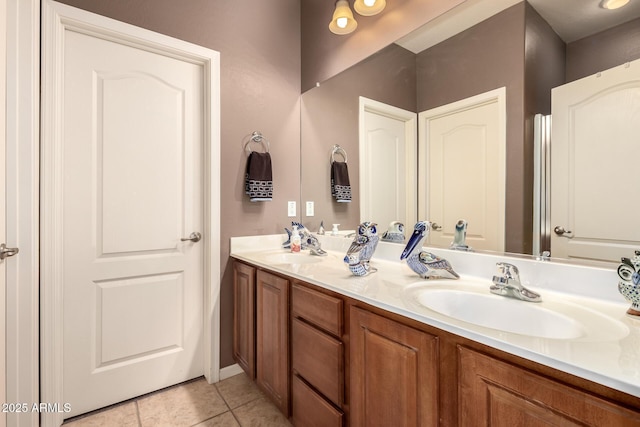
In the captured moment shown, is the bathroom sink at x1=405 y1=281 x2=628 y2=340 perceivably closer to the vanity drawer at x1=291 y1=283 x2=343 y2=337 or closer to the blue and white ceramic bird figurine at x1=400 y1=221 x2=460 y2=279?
the blue and white ceramic bird figurine at x1=400 y1=221 x2=460 y2=279

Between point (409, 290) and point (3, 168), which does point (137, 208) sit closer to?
point (3, 168)

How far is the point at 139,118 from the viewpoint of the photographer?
169cm

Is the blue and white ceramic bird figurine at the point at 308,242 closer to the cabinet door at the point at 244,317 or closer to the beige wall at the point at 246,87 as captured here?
the beige wall at the point at 246,87

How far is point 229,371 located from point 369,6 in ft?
7.74

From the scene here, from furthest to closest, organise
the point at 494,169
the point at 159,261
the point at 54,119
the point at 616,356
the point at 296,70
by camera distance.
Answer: the point at 296,70, the point at 159,261, the point at 54,119, the point at 494,169, the point at 616,356

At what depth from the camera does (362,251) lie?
124 centimetres

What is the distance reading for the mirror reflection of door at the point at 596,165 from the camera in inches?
33.9

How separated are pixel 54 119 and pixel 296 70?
60.0 inches

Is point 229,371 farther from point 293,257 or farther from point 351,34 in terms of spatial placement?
point 351,34

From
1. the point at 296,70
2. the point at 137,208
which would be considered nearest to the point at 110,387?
the point at 137,208

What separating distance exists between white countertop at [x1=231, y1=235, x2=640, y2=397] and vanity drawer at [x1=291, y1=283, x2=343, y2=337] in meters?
0.05

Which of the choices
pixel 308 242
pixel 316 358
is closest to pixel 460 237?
pixel 316 358

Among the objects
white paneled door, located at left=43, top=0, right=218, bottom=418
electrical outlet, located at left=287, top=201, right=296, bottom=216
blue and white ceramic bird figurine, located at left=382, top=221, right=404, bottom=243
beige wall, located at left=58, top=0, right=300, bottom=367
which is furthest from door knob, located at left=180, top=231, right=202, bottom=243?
blue and white ceramic bird figurine, located at left=382, top=221, right=404, bottom=243

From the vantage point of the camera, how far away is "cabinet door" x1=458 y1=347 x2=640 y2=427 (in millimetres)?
496
